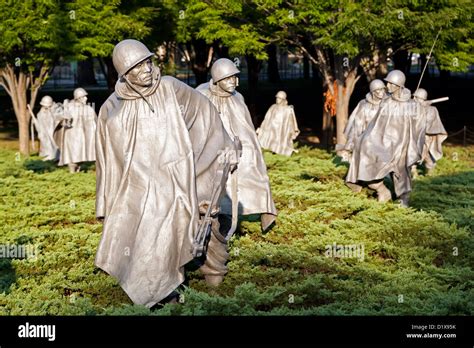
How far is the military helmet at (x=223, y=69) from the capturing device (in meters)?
11.9

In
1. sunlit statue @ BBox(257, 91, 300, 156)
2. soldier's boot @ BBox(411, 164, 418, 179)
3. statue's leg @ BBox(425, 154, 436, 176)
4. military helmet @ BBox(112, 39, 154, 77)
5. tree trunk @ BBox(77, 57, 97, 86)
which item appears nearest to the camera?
military helmet @ BBox(112, 39, 154, 77)

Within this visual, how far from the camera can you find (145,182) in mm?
8531

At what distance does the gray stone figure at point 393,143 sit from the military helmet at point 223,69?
442 centimetres

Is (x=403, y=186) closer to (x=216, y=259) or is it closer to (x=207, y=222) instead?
(x=216, y=259)

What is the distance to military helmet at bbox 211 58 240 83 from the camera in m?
11.9

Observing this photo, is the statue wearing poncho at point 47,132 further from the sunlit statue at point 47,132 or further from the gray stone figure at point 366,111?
the gray stone figure at point 366,111

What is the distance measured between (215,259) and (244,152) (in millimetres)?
2935

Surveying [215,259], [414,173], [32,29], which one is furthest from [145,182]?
[32,29]

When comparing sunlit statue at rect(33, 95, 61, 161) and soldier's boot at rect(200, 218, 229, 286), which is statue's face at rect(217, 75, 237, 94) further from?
sunlit statue at rect(33, 95, 61, 161)

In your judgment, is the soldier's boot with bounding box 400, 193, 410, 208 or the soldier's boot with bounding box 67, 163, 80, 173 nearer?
the soldier's boot with bounding box 400, 193, 410, 208

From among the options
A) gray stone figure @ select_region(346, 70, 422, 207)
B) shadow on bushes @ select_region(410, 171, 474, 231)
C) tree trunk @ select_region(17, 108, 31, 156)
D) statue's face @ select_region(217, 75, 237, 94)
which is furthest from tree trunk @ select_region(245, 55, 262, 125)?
statue's face @ select_region(217, 75, 237, 94)

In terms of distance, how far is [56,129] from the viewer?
22828 mm

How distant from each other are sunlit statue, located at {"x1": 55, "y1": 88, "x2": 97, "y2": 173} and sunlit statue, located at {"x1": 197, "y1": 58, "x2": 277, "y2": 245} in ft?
33.0

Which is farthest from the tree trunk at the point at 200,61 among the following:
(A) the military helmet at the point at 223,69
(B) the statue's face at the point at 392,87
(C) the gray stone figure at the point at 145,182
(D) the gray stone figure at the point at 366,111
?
(C) the gray stone figure at the point at 145,182
